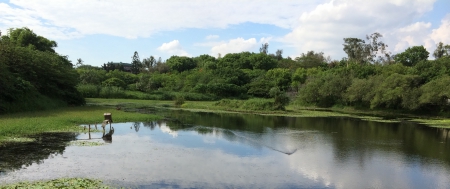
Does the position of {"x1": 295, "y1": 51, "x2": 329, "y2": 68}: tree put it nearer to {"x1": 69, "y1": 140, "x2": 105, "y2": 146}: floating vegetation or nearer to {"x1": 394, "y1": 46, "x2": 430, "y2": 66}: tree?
{"x1": 394, "y1": 46, "x2": 430, "y2": 66}: tree

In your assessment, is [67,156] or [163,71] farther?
[163,71]

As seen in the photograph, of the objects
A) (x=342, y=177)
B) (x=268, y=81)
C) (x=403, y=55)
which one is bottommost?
(x=342, y=177)

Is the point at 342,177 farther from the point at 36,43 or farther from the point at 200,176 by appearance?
the point at 36,43

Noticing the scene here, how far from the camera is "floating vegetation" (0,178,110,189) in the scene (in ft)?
37.0

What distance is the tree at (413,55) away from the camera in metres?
85.4

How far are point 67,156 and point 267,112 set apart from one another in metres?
31.2

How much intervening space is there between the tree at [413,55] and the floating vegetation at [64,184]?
8974 centimetres

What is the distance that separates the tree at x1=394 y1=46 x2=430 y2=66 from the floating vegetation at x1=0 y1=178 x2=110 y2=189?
294 feet

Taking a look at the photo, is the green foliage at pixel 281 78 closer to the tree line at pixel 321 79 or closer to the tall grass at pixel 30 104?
the tree line at pixel 321 79

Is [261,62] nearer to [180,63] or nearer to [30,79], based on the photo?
[180,63]

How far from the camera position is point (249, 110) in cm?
4650

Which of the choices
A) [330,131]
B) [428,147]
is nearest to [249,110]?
[330,131]

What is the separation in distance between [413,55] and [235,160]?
274 ft

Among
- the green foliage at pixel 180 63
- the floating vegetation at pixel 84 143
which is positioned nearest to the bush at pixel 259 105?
the floating vegetation at pixel 84 143
